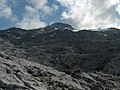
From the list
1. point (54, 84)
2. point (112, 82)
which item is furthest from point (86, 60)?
point (54, 84)

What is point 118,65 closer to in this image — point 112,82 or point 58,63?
point 58,63

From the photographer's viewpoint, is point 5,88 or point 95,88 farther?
point 95,88

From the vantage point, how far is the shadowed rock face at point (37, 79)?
2914 centimetres

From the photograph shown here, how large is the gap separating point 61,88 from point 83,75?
8.45 meters

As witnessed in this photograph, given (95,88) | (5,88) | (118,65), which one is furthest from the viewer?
(118,65)

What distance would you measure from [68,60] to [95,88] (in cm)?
14358

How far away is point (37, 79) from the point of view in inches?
1281

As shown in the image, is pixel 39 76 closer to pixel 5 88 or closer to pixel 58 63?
pixel 5 88

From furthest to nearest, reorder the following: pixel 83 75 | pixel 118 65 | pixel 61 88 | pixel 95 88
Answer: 1. pixel 118 65
2. pixel 83 75
3. pixel 95 88
4. pixel 61 88

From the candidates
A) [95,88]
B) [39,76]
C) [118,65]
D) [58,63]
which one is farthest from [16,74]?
[58,63]

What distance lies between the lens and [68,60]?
182 meters

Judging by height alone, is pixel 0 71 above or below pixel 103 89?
above

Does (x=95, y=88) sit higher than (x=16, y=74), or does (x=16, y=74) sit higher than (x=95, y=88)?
(x=16, y=74)

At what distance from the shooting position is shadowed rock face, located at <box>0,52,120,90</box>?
1147 inches
